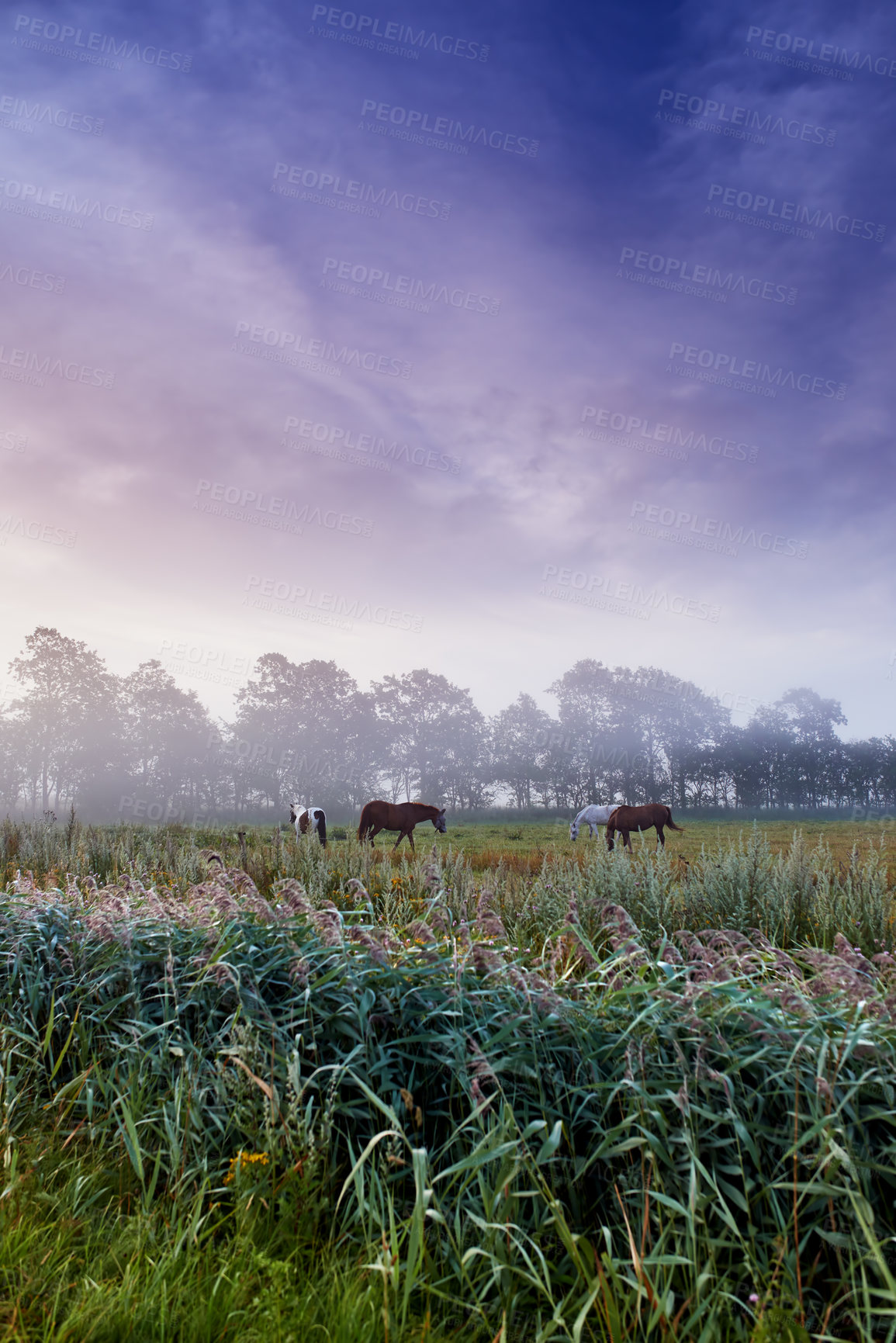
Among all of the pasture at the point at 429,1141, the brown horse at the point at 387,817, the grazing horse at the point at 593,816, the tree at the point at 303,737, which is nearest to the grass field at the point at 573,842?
the grazing horse at the point at 593,816

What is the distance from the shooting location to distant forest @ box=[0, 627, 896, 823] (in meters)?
54.3

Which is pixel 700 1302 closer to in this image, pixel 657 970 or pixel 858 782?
pixel 657 970

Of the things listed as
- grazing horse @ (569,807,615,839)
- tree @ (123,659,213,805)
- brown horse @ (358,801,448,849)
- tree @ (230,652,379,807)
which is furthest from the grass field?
tree @ (123,659,213,805)

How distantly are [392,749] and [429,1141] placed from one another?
198 feet

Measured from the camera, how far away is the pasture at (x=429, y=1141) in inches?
87.7

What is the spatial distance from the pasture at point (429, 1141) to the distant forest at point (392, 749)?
4447cm

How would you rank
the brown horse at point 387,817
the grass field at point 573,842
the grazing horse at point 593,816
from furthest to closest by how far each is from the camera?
1. the grazing horse at point 593,816
2. the brown horse at point 387,817
3. the grass field at point 573,842

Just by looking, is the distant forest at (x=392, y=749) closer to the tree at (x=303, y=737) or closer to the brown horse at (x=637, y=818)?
the tree at (x=303, y=737)

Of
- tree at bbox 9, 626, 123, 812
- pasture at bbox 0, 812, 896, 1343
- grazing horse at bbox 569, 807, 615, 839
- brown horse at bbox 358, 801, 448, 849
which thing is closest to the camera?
pasture at bbox 0, 812, 896, 1343

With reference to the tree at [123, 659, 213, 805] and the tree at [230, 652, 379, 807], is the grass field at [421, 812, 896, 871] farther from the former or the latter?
the tree at [123, 659, 213, 805]

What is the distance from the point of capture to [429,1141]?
307 cm

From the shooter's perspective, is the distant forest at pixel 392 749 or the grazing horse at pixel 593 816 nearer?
the grazing horse at pixel 593 816

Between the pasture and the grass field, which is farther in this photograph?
the grass field

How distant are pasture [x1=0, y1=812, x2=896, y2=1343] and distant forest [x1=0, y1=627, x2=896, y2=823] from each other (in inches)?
1751
